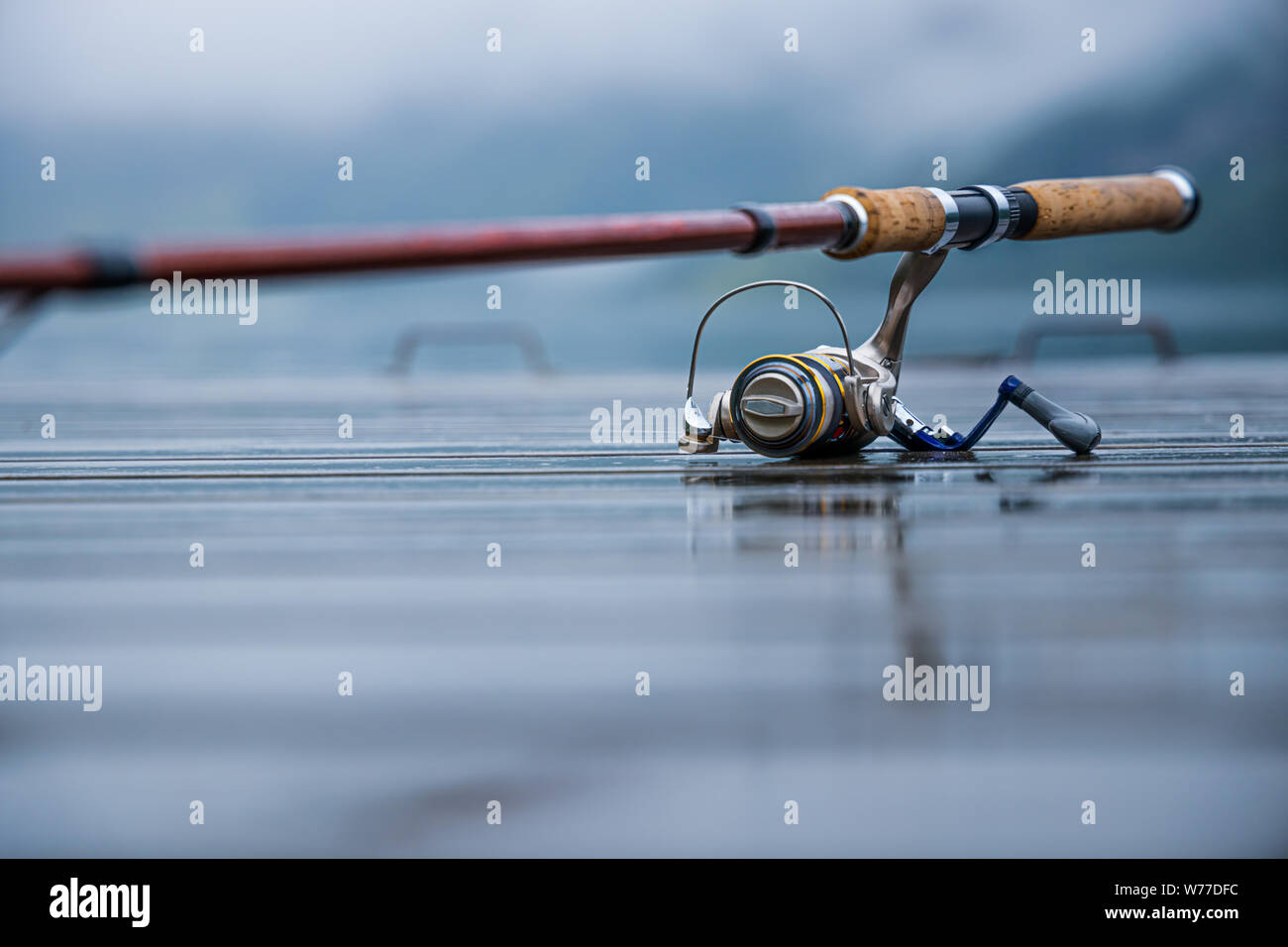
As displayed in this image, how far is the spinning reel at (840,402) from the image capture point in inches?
79.5

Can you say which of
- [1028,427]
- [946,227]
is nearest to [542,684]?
[946,227]

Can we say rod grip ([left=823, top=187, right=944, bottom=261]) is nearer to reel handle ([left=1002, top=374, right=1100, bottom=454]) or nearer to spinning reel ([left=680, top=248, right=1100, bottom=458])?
spinning reel ([left=680, top=248, right=1100, bottom=458])

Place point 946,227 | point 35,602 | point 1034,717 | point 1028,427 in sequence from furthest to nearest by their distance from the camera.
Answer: point 1028,427
point 946,227
point 35,602
point 1034,717

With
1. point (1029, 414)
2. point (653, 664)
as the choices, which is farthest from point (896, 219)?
point (653, 664)

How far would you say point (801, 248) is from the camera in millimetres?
1391

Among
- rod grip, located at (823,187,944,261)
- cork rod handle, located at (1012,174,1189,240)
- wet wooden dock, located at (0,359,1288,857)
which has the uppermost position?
cork rod handle, located at (1012,174,1189,240)

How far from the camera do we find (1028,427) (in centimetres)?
299

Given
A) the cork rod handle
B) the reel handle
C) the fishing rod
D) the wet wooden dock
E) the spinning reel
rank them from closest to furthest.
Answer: the wet wooden dock < the fishing rod < the cork rod handle < the spinning reel < the reel handle

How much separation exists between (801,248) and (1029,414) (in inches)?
35.6

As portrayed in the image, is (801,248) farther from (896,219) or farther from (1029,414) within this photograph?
(1029,414)

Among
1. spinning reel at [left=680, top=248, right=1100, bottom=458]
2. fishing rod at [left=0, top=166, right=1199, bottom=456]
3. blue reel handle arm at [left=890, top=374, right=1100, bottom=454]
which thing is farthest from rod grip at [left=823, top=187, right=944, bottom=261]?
blue reel handle arm at [left=890, top=374, right=1100, bottom=454]

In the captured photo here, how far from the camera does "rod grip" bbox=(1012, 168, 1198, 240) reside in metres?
1.91

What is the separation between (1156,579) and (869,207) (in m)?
0.61

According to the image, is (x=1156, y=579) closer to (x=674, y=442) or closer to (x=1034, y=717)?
(x=1034, y=717)
